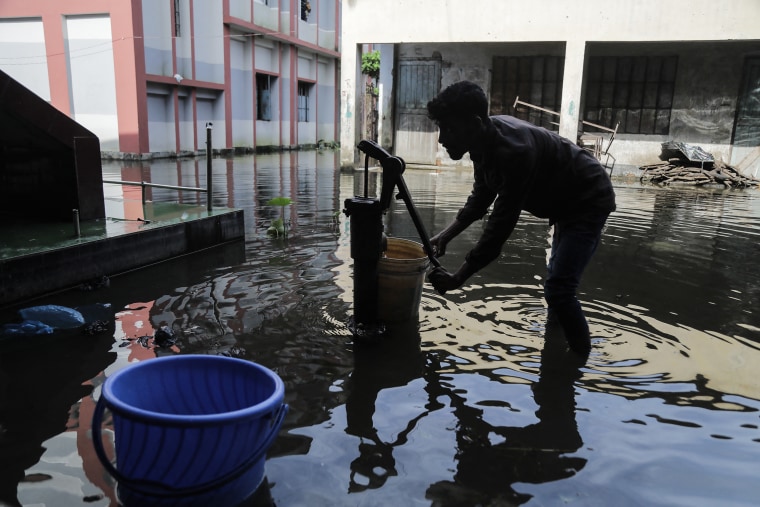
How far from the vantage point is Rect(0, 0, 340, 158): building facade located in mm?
18438

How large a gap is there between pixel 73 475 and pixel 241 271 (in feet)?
10.9

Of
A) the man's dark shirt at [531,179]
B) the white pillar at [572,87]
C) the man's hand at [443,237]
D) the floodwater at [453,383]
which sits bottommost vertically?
the floodwater at [453,383]

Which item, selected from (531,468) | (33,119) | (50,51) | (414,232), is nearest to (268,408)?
(531,468)

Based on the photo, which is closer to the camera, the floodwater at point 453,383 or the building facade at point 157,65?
the floodwater at point 453,383

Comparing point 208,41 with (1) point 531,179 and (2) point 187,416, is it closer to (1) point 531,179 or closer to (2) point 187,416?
(1) point 531,179

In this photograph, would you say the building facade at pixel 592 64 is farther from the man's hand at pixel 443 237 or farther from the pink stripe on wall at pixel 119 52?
the man's hand at pixel 443 237

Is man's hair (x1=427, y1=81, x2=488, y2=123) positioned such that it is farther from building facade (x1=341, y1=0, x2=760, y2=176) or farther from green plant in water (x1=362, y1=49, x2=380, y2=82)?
green plant in water (x1=362, y1=49, x2=380, y2=82)

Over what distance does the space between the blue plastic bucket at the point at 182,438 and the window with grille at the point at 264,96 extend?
25.6 meters

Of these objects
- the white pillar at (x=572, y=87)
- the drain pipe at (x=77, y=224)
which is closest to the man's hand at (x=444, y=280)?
the drain pipe at (x=77, y=224)

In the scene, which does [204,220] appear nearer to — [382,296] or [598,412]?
[382,296]

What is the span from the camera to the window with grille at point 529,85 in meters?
16.9

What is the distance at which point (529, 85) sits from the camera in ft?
56.3

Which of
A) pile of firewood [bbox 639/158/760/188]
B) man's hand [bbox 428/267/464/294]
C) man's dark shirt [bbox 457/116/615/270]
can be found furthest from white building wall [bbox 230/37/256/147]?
man's dark shirt [bbox 457/116/615/270]

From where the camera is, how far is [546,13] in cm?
1480
